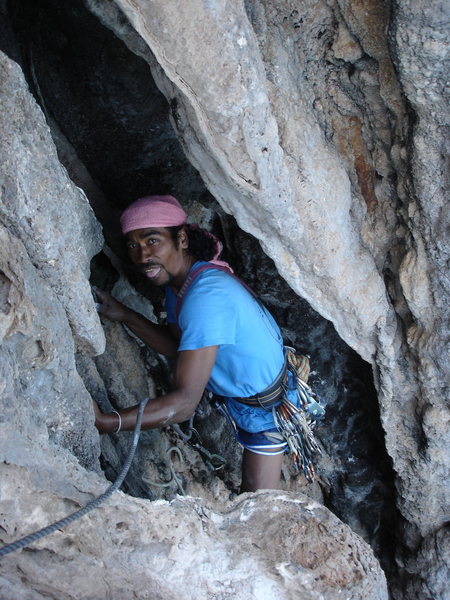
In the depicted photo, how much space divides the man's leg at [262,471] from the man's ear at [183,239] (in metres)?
0.80

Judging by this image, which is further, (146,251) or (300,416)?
(300,416)

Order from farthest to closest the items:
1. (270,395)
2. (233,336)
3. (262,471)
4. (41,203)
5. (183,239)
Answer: (262,471), (270,395), (183,239), (233,336), (41,203)

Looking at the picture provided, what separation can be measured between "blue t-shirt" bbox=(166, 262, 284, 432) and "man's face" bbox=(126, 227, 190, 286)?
0.26 feet

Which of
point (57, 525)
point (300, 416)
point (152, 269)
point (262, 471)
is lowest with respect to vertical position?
point (262, 471)

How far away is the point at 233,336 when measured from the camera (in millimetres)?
1720

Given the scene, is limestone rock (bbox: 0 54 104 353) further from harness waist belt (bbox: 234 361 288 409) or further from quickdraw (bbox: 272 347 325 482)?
quickdraw (bbox: 272 347 325 482)

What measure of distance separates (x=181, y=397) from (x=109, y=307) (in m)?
0.46

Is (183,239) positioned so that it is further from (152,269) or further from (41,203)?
(41,203)

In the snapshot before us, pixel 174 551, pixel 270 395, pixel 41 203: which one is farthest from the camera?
pixel 270 395

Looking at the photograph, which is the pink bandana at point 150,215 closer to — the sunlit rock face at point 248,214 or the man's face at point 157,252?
the man's face at point 157,252

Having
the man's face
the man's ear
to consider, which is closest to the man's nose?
the man's face

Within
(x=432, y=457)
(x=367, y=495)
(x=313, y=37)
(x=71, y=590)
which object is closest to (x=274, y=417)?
(x=432, y=457)

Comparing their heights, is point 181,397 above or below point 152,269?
below

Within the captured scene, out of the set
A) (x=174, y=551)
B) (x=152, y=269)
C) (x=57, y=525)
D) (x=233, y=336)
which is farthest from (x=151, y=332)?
(x=57, y=525)
